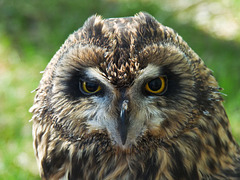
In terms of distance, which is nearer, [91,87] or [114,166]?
[91,87]

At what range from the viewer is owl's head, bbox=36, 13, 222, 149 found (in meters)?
1.53

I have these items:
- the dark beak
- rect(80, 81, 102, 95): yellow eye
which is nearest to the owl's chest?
the dark beak

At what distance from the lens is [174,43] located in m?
1.66

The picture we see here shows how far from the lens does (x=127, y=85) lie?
5.03 ft

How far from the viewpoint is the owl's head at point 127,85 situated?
153 centimetres

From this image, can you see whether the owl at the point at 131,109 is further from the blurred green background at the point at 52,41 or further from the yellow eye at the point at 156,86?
the blurred green background at the point at 52,41

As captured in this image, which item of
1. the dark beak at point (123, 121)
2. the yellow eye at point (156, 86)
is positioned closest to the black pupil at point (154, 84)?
the yellow eye at point (156, 86)

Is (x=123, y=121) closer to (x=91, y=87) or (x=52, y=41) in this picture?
(x=91, y=87)

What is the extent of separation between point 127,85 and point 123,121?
14 centimetres

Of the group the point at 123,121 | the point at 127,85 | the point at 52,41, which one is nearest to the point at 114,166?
the point at 123,121

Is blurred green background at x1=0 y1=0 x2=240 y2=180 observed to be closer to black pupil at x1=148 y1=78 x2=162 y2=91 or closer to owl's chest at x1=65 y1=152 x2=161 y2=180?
owl's chest at x1=65 y1=152 x2=161 y2=180

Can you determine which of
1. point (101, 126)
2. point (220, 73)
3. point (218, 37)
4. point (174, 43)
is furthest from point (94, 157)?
point (218, 37)

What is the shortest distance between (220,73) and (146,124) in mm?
2285

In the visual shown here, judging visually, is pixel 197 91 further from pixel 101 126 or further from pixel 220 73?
pixel 220 73
